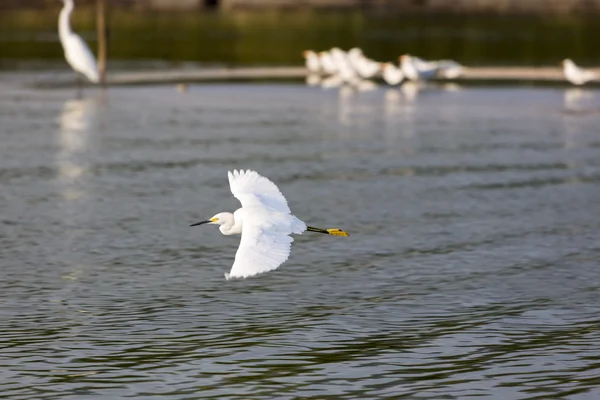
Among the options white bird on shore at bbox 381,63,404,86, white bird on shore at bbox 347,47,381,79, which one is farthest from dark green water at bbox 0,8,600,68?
white bird on shore at bbox 381,63,404,86

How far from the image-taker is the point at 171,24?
3076 inches

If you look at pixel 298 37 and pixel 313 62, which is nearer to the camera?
pixel 313 62

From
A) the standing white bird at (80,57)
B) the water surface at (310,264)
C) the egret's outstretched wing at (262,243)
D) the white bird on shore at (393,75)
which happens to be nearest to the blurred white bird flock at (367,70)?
the white bird on shore at (393,75)

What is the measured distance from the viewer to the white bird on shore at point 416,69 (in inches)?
1412

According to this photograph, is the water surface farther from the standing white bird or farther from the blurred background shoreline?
the blurred background shoreline

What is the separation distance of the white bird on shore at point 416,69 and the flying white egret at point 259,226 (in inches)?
944

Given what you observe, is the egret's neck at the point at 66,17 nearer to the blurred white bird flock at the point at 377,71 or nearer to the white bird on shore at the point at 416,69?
the blurred white bird flock at the point at 377,71

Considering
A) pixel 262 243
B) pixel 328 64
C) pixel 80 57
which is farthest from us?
pixel 328 64

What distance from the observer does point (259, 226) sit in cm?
1101

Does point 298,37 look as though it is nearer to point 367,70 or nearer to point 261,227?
point 367,70

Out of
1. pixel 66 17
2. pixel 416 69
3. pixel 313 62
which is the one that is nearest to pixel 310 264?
pixel 66 17

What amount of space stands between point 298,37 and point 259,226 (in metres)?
53.2

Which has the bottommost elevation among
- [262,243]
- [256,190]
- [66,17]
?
[262,243]

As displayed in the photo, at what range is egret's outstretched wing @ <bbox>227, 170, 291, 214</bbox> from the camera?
39.5ft
